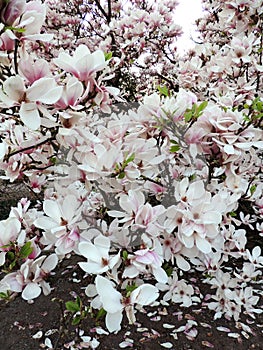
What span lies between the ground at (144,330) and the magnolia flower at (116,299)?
38.2 inches

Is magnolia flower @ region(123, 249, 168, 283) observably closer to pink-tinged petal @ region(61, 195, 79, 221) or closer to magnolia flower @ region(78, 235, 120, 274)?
magnolia flower @ region(78, 235, 120, 274)

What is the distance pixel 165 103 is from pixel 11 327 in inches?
59.1

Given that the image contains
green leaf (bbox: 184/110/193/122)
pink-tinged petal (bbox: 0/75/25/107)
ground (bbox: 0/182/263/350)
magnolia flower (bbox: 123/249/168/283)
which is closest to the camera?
pink-tinged petal (bbox: 0/75/25/107)

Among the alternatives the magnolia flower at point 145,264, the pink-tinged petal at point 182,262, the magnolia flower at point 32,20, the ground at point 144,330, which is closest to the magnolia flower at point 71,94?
the magnolia flower at point 32,20

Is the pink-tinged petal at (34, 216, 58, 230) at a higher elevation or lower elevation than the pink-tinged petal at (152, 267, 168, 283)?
higher

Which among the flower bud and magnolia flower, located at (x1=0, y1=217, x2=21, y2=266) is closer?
the flower bud

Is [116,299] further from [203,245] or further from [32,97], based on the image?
[32,97]

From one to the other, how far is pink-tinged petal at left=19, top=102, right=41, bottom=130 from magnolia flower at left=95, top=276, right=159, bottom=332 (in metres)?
0.30

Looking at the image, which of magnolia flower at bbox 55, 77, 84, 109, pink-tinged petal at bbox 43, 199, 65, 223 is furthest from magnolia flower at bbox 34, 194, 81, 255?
magnolia flower at bbox 55, 77, 84, 109

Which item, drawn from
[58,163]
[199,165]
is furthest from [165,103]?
[58,163]

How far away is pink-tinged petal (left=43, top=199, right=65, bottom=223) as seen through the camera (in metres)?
0.85

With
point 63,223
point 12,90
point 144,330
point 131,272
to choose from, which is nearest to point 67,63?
point 12,90

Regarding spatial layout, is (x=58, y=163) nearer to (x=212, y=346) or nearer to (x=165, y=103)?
(x=165, y=103)

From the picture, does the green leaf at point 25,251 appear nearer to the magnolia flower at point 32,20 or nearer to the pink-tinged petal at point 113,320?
the pink-tinged petal at point 113,320
